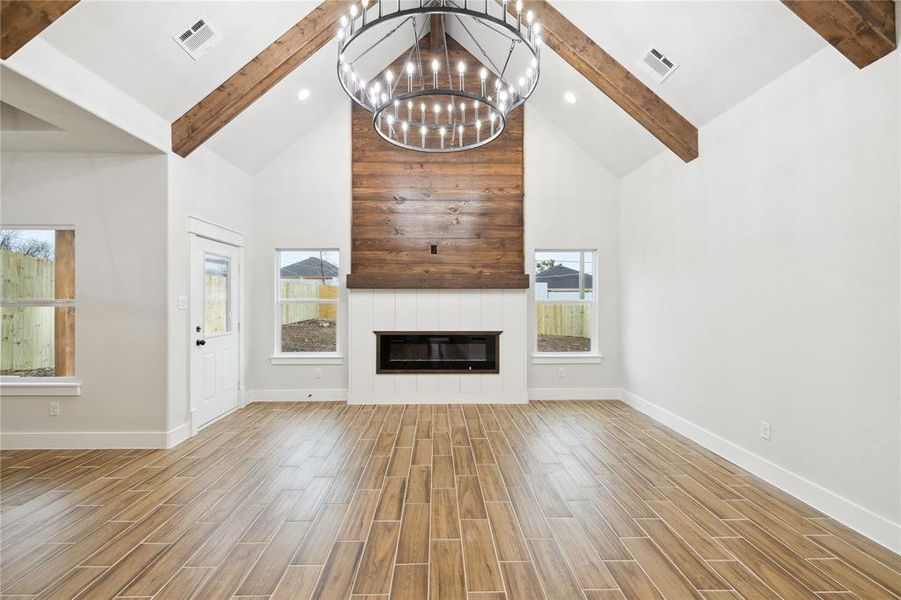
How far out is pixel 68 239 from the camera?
4.08 meters

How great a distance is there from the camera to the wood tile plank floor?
2.05m

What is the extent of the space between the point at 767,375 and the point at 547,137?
4122 millimetres

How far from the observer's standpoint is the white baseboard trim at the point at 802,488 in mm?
2418

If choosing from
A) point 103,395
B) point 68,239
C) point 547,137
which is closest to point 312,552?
point 103,395

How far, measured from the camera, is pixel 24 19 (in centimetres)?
249

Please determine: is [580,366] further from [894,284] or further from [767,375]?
[894,284]

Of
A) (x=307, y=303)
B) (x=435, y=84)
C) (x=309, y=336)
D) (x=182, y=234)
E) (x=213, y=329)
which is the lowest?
(x=309, y=336)

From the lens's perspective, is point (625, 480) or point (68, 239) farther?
point (68, 239)

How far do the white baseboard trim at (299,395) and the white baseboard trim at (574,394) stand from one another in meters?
2.65

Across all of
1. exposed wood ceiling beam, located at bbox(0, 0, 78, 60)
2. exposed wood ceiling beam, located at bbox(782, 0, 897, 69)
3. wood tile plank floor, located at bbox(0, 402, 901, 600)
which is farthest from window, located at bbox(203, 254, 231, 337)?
exposed wood ceiling beam, located at bbox(782, 0, 897, 69)

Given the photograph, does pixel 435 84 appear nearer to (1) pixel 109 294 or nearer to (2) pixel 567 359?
(1) pixel 109 294

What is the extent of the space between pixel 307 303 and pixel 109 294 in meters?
2.39

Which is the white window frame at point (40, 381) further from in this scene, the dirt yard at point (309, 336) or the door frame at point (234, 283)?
the dirt yard at point (309, 336)

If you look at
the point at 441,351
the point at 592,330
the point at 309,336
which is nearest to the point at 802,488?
the point at 592,330
